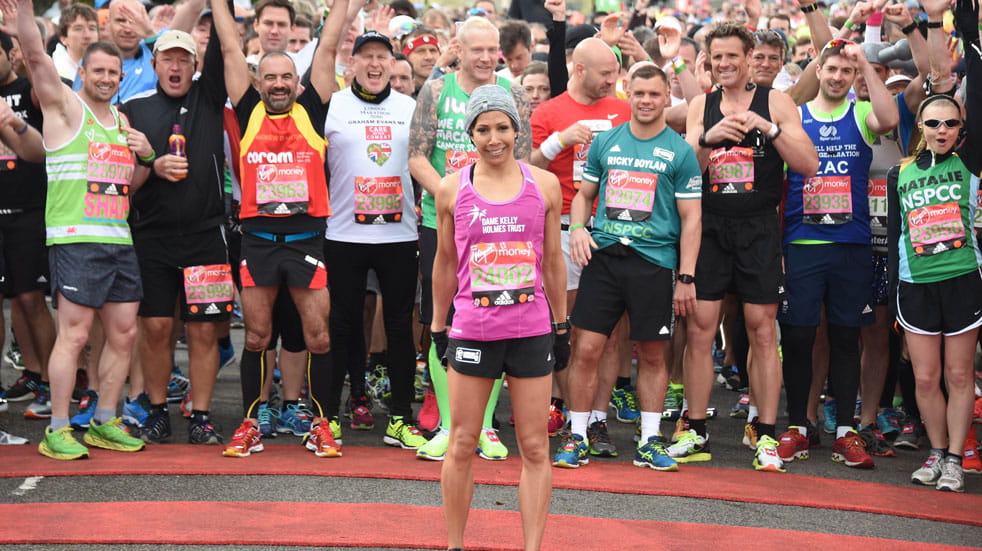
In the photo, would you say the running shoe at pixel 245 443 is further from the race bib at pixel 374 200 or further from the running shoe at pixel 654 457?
the running shoe at pixel 654 457

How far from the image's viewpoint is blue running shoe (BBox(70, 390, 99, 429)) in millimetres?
7480

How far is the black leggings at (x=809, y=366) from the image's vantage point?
7309 millimetres

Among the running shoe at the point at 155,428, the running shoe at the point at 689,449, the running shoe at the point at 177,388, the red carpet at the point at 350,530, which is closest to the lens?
the red carpet at the point at 350,530

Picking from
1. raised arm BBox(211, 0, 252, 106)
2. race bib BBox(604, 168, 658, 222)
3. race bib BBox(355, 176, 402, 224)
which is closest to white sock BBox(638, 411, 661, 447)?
race bib BBox(604, 168, 658, 222)

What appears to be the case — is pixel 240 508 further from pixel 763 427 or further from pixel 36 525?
pixel 763 427

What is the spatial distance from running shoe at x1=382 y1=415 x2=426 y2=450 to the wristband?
1.86m

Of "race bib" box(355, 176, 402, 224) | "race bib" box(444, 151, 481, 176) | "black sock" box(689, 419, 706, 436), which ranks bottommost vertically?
"black sock" box(689, 419, 706, 436)

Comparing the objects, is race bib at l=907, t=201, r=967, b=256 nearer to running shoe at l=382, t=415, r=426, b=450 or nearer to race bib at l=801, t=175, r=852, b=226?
race bib at l=801, t=175, r=852, b=226

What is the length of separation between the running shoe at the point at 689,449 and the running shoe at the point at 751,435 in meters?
0.42

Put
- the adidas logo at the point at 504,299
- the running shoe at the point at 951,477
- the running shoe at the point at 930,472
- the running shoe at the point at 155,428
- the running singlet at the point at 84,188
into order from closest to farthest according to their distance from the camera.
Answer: the adidas logo at the point at 504,299, the running shoe at the point at 951,477, the running shoe at the point at 930,472, the running singlet at the point at 84,188, the running shoe at the point at 155,428

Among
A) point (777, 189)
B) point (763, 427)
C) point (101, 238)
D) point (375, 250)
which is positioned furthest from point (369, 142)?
point (763, 427)

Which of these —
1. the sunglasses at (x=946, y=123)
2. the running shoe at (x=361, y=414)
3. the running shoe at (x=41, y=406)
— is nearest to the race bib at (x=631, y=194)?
the sunglasses at (x=946, y=123)

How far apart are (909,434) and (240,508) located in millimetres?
4396

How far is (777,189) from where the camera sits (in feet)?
23.5
